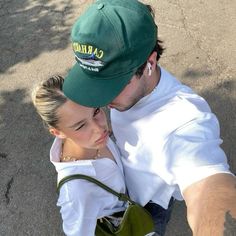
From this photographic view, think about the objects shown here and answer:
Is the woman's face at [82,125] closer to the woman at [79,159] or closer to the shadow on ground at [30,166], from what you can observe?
the woman at [79,159]

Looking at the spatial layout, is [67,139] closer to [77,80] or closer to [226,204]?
[77,80]

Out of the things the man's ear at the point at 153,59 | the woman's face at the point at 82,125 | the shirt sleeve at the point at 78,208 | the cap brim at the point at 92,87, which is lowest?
the shirt sleeve at the point at 78,208

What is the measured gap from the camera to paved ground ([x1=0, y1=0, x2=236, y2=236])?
341cm

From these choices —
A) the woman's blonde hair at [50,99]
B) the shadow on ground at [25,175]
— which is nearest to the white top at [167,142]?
the woman's blonde hair at [50,99]

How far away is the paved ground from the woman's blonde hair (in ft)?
4.75

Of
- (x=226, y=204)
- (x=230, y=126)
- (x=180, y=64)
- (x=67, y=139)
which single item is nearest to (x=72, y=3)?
(x=180, y=64)

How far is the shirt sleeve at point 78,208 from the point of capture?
199cm

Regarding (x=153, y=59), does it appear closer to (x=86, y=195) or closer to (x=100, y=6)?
(x=100, y=6)

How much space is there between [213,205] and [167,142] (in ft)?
1.23

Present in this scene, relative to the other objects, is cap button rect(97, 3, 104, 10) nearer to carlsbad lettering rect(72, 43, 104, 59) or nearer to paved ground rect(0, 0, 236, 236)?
carlsbad lettering rect(72, 43, 104, 59)

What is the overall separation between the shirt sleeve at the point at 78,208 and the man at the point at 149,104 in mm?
271

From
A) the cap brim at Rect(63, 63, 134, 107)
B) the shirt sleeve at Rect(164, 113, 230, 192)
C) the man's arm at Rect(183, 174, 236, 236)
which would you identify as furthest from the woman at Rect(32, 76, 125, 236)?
the man's arm at Rect(183, 174, 236, 236)

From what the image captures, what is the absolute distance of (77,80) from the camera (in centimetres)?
192

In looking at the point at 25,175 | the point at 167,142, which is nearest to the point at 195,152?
the point at 167,142
